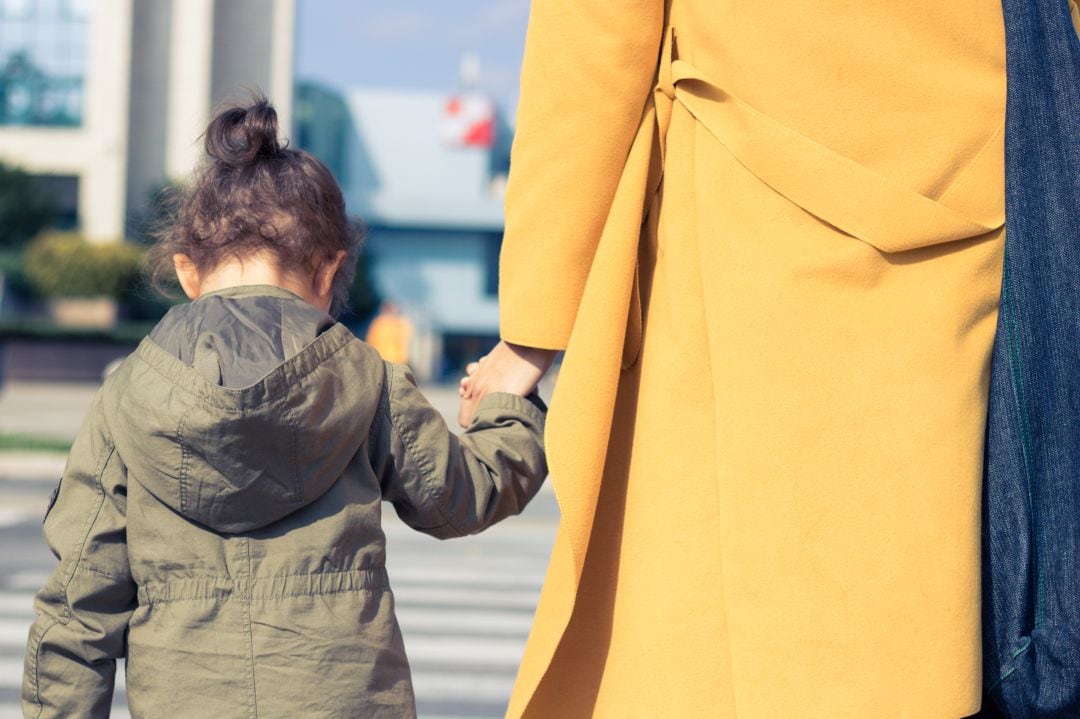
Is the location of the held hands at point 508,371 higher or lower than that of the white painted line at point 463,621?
higher

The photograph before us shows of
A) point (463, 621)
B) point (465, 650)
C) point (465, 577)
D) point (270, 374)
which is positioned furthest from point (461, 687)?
point (270, 374)

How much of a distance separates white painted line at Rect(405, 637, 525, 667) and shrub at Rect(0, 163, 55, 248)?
91.8 ft

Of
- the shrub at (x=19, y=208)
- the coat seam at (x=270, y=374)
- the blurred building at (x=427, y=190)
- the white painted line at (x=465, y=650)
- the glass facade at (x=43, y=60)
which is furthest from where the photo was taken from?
the blurred building at (x=427, y=190)

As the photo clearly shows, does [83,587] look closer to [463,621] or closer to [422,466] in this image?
[422,466]

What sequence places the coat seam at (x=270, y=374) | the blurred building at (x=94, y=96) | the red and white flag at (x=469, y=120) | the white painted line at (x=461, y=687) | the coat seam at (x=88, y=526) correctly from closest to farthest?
1. the coat seam at (x=270, y=374)
2. the coat seam at (x=88, y=526)
3. the white painted line at (x=461, y=687)
4. the blurred building at (x=94, y=96)
5. the red and white flag at (x=469, y=120)

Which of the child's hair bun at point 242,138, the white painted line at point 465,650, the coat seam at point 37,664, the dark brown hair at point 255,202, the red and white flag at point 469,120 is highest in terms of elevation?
the child's hair bun at point 242,138

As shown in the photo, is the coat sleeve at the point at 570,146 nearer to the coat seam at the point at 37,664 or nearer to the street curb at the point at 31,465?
the coat seam at the point at 37,664

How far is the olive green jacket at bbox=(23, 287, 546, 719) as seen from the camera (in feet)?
5.85

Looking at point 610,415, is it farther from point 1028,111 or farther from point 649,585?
point 1028,111

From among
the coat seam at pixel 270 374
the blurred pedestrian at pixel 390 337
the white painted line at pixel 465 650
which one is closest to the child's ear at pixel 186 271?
the coat seam at pixel 270 374

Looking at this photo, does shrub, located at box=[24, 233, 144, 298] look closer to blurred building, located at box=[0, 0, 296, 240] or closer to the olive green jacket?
blurred building, located at box=[0, 0, 296, 240]

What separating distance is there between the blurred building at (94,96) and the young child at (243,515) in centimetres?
3215

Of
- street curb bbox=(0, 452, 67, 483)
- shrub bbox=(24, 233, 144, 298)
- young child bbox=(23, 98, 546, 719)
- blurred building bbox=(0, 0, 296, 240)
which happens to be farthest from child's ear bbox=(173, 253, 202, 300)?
blurred building bbox=(0, 0, 296, 240)

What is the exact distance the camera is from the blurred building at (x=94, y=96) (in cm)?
3397
